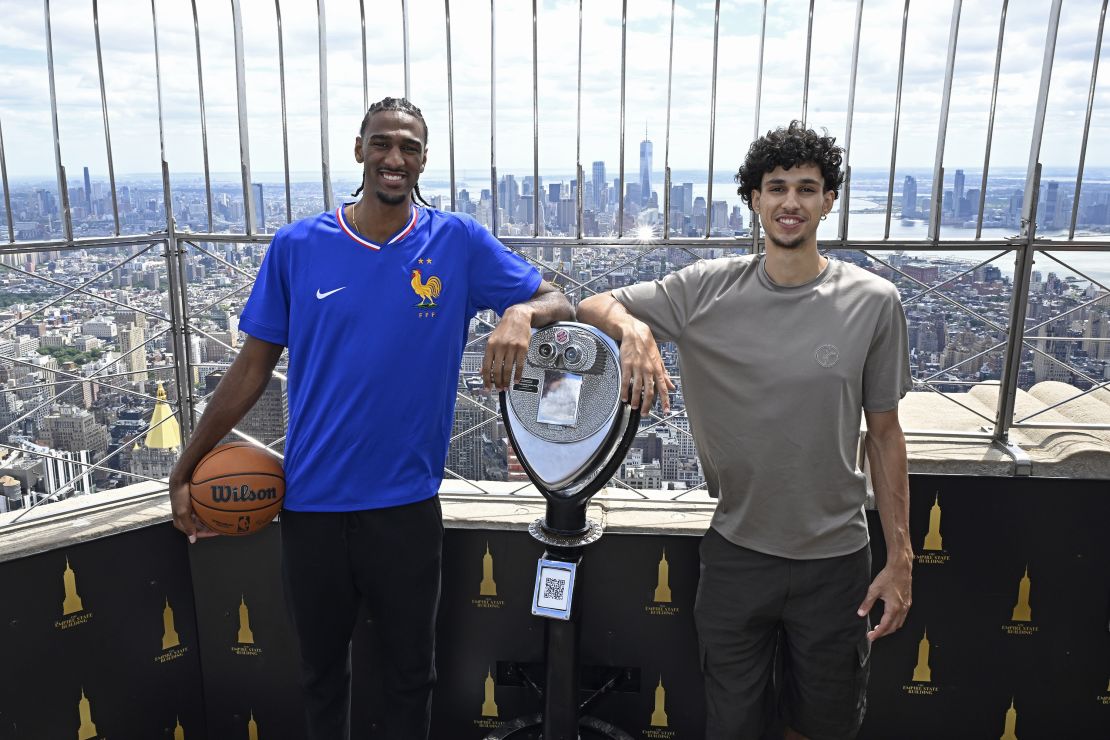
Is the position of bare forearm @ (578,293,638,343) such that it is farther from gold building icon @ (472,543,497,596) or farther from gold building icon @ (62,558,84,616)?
gold building icon @ (62,558,84,616)

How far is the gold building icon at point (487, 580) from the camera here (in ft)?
10.6

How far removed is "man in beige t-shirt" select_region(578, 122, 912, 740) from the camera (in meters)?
2.21

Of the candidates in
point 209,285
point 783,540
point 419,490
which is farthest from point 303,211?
point 783,540

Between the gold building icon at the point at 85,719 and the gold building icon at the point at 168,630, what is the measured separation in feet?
0.98

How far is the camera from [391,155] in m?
2.35

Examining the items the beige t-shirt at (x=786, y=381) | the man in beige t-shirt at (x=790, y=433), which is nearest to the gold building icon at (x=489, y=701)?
the man in beige t-shirt at (x=790, y=433)

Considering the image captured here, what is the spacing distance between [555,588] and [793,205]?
116 cm

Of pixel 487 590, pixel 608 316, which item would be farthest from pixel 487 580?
pixel 608 316

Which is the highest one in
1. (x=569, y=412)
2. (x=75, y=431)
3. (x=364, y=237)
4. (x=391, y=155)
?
(x=391, y=155)

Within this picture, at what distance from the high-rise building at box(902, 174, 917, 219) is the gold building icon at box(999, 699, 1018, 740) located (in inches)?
74.1

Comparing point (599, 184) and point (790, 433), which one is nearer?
point (790, 433)

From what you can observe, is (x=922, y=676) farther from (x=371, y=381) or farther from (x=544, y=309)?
(x=371, y=381)

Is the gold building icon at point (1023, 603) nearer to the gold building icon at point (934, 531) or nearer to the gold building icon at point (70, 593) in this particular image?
the gold building icon at point (934, 531)

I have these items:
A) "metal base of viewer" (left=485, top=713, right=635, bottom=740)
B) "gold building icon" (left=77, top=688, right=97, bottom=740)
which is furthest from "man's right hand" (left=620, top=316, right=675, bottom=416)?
"gold building icon" (left=77, top=688, right=97, bottom=740)
